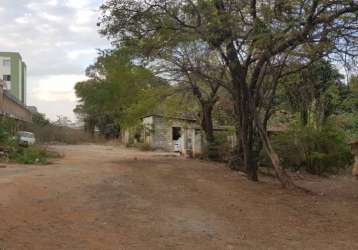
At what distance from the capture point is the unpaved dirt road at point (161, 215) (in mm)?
9383

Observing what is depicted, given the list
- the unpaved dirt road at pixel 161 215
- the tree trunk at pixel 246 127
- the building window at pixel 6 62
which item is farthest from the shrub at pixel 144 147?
the building window at pixel 6 62

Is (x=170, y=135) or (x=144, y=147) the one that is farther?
(x=170, y=135)

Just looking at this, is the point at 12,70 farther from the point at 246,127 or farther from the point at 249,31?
the point at 249,31

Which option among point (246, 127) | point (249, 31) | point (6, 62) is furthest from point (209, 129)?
point (6, 62)

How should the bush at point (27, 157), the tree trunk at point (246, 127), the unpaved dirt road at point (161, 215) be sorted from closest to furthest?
the unpaved dirt road at point (161, 215) → the tree trunk at point (246, 127) → the bush at point (27, 157)

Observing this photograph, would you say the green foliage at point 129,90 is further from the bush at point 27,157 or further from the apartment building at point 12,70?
the apartment building at point 12,70

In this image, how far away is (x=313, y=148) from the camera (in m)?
28.5

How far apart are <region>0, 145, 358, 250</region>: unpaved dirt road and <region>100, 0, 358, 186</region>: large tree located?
3264 mm

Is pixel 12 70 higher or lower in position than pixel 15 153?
higher

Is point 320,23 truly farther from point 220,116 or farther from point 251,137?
point 220,116

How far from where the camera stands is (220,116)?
3556 cm

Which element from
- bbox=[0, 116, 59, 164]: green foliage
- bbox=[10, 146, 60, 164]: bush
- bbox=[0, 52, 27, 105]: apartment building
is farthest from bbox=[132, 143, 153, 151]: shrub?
bbox=[0, 52, 27, 105]: apartment building

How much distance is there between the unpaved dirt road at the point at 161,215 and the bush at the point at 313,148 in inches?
397

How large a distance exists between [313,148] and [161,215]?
18.2m
